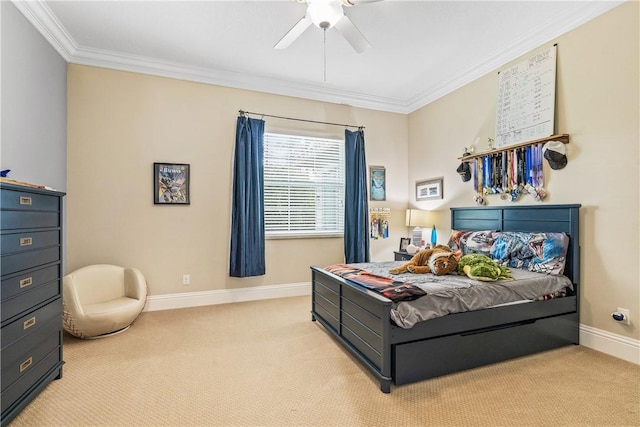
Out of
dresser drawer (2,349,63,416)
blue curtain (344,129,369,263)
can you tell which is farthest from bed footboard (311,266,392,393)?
dresser drawer (2,349,63,416)

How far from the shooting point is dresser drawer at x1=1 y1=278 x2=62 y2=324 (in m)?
1.72

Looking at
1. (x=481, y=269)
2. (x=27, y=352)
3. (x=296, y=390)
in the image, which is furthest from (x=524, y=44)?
(x=27, y=352)

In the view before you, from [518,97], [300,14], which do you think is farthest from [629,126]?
[300,14]

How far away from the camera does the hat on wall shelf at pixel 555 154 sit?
112 inches

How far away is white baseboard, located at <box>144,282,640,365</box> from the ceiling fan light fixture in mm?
3109

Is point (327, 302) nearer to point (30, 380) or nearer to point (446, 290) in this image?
point (446, 290)

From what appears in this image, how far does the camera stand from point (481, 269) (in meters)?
2.54

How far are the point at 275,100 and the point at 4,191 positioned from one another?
3.14 metres

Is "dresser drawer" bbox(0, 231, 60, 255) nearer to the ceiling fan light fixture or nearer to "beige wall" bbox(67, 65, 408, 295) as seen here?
"beige wall" bbox(67, 65, 408, 295)

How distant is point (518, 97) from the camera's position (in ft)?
10.7

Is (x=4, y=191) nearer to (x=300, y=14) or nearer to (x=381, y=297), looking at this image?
(x=381, y=297)

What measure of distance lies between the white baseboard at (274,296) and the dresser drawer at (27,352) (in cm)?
160

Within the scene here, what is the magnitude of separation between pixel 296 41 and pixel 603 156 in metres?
2.87

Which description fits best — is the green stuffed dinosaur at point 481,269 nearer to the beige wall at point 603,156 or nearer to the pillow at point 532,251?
the pillow at point 532,251
